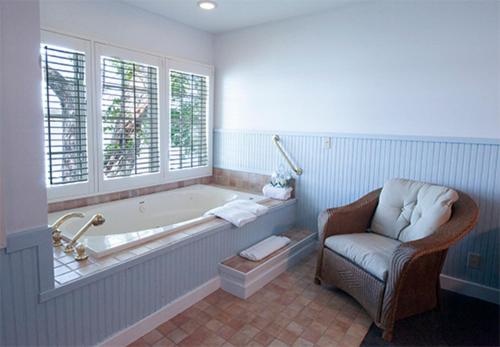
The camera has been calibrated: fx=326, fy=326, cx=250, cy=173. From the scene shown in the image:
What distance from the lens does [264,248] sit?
9.39 ft

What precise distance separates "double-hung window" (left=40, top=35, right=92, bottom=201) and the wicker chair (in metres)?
2.13

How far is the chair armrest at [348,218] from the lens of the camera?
8.35ft

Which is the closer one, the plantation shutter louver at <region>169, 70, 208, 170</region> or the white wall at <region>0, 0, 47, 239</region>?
the white wall at <region>0, 0, 47, 239</region>

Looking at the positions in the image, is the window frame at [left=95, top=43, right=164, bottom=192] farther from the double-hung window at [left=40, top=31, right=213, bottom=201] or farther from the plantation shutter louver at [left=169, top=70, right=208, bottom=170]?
the plantation shutter louver at [left=169, top=70, right=208, bottom=170]

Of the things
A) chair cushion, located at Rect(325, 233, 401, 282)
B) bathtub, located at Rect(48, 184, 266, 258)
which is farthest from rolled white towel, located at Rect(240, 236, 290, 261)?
chair cushion, located at Rect(325, 233, 401, 282)

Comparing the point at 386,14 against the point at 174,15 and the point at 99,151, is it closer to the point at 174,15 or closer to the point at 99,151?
the point at 174,15

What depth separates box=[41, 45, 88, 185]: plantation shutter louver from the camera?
8.40ft

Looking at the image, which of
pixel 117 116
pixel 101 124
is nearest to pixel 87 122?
pixel 101 124

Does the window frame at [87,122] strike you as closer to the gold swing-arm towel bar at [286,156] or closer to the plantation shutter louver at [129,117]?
the plantation shutter louver at [129,117]

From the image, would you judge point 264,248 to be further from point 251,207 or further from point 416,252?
point 416,252

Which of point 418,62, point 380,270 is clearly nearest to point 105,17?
point 418,62

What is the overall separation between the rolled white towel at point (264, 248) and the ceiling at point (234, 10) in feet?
7.23

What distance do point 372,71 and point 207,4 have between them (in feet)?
5.36

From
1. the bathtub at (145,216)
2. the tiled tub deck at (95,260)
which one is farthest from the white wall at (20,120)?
the bathtub at (145,216)
